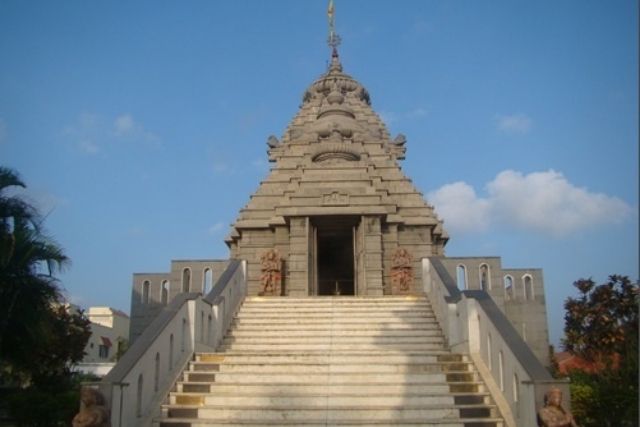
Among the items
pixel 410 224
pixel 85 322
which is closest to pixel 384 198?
pixel 410 224

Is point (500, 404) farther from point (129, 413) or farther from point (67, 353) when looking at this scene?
point (67, 353)

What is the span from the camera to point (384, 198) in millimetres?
20000

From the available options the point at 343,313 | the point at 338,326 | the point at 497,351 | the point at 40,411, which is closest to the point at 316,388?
the point at 497,351

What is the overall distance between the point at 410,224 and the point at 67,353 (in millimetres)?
11443

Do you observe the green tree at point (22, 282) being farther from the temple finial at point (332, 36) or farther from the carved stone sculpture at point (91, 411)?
the temple finial at point (332, 36)

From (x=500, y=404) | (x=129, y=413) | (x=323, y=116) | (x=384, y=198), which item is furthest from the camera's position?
(x=323, y=116)

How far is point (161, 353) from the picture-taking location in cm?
922

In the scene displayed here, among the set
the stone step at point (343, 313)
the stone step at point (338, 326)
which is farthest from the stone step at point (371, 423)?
the stone step at point (343, 313)

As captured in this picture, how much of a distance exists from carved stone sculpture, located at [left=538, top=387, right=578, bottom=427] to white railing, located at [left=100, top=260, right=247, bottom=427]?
5025 millimetres

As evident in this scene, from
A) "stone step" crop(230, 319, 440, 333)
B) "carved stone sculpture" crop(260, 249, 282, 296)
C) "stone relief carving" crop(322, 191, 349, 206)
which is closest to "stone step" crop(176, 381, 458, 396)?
"stone step" crop(230, 319, 440, 333)

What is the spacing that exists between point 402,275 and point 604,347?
Answer: 5814 mm

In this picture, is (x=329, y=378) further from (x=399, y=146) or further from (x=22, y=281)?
(x=399, y=146)

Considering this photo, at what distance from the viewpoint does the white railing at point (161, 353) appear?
7781 mm

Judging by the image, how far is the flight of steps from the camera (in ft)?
27.8
